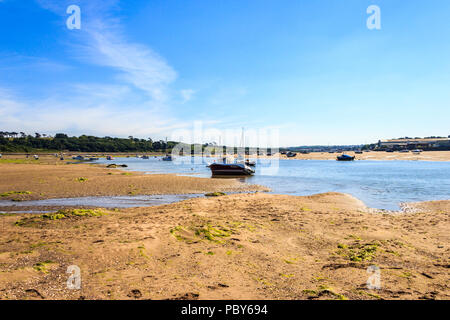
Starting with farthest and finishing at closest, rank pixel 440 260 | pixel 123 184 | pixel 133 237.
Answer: pixel 123 184 < pixel 133 237 < pixel 440 260

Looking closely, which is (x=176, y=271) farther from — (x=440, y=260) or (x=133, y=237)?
(x=440, y=260)

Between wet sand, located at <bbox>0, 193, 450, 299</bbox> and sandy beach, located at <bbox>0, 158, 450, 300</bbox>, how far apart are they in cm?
3

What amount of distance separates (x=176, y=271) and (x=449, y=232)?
11.6m

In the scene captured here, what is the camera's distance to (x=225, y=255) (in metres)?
7.86

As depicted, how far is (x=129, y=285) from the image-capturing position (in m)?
5.68

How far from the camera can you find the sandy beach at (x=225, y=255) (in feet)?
18.5

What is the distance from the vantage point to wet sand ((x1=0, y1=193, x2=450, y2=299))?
562 centimetres

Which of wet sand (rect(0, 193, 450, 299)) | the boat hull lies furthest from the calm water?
wet sand (rect(0, 193, 450, 299))

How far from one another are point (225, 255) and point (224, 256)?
0.09m

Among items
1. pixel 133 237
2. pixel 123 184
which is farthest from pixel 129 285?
pixel 123 184

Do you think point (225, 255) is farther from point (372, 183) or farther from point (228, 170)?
point (228, 170)
